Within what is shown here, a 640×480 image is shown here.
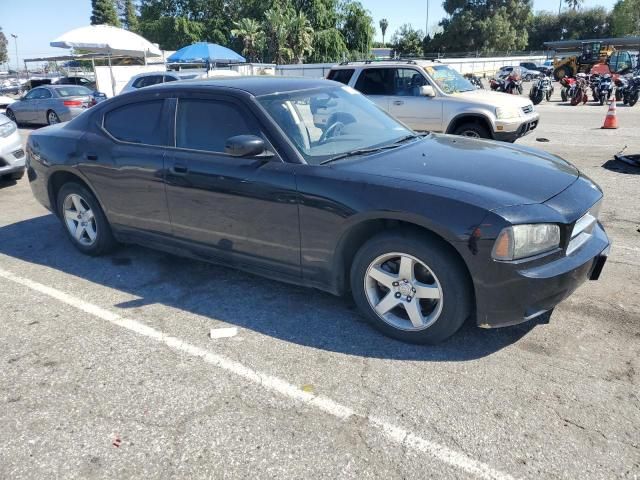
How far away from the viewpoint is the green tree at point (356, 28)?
1981 inches

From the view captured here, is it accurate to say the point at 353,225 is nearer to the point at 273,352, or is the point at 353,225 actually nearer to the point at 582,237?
the point at 273,352

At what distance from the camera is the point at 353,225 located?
335cm

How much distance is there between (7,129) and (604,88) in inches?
789

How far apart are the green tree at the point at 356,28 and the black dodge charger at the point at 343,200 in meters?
48.4

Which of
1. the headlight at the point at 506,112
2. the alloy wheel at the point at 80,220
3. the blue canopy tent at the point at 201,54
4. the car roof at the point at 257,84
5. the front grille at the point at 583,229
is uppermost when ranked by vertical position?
the blue canopy tent at the point at 201,54

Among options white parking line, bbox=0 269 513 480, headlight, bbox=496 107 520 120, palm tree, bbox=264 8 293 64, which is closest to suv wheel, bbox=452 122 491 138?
headlight, bbox=496 107 520 120

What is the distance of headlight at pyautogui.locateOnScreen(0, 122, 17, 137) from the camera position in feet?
26.9

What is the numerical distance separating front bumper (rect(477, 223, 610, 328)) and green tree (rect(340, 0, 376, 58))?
49829mm

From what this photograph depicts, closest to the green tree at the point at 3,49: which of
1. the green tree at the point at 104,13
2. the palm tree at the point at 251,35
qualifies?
the green tree at the point at 104,13

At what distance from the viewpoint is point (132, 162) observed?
4.46m

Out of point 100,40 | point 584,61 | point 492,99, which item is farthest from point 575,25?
point 492,99

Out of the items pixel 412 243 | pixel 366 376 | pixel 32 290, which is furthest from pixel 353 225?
pixel 32 290

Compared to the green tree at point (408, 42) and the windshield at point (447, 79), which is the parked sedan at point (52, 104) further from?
the green tree at point (408, 42)

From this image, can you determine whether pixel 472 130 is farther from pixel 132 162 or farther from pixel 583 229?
pixel 132 162
